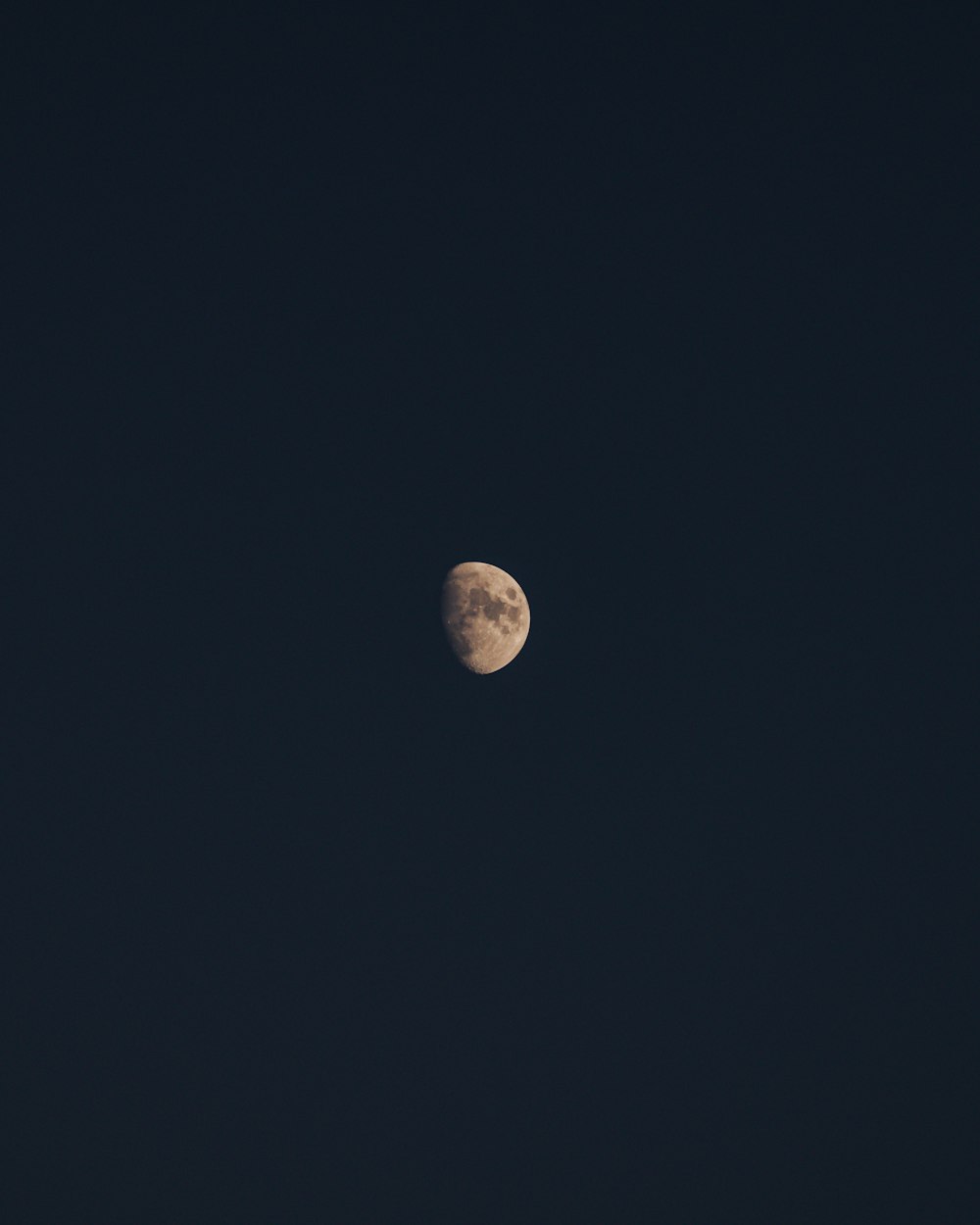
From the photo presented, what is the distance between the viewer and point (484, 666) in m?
28.2

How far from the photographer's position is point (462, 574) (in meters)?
28.4

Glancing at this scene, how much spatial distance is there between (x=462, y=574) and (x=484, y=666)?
2531 mm

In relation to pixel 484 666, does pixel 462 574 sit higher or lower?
higher
